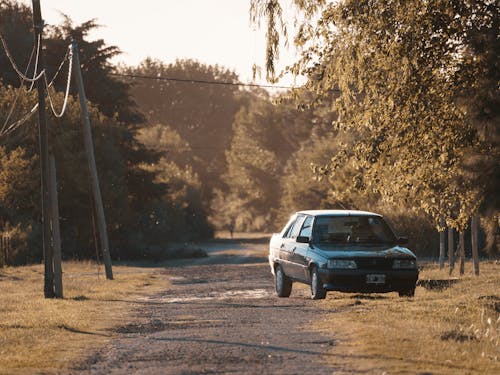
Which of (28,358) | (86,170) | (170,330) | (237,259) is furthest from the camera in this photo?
(237,259)

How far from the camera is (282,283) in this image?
23.1 metres

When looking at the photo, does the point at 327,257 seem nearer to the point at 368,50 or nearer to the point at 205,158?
the point at 368,50

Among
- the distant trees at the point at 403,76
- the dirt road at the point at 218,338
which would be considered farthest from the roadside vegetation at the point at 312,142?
the dirt road at the point at 218,338

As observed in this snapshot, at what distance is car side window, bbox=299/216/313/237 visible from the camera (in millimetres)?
21422

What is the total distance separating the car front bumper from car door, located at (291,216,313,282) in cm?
88

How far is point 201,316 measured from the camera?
63.4 feet

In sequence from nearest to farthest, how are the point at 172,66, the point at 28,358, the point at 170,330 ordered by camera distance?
1. the point at 28,358
2. the point at 170,330
3. the point at 172,66

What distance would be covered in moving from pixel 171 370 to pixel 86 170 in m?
36.9

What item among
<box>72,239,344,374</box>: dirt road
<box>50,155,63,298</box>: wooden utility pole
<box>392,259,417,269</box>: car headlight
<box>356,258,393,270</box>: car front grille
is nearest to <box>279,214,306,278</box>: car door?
<box>72,239,344,374</box>: dirt road

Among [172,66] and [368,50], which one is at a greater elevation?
[172,66]

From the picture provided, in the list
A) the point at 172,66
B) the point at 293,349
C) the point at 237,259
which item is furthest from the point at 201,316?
the point at 172,66

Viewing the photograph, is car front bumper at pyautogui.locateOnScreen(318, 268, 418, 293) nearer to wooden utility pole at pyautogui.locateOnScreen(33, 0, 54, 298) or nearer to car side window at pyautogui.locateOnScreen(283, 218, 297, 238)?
car side window at pyautogui.locateOnScreen(283, 218, 297, 238)

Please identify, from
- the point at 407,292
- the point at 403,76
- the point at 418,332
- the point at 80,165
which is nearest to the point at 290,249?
the point at 407,292

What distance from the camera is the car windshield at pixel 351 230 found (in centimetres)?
2120
